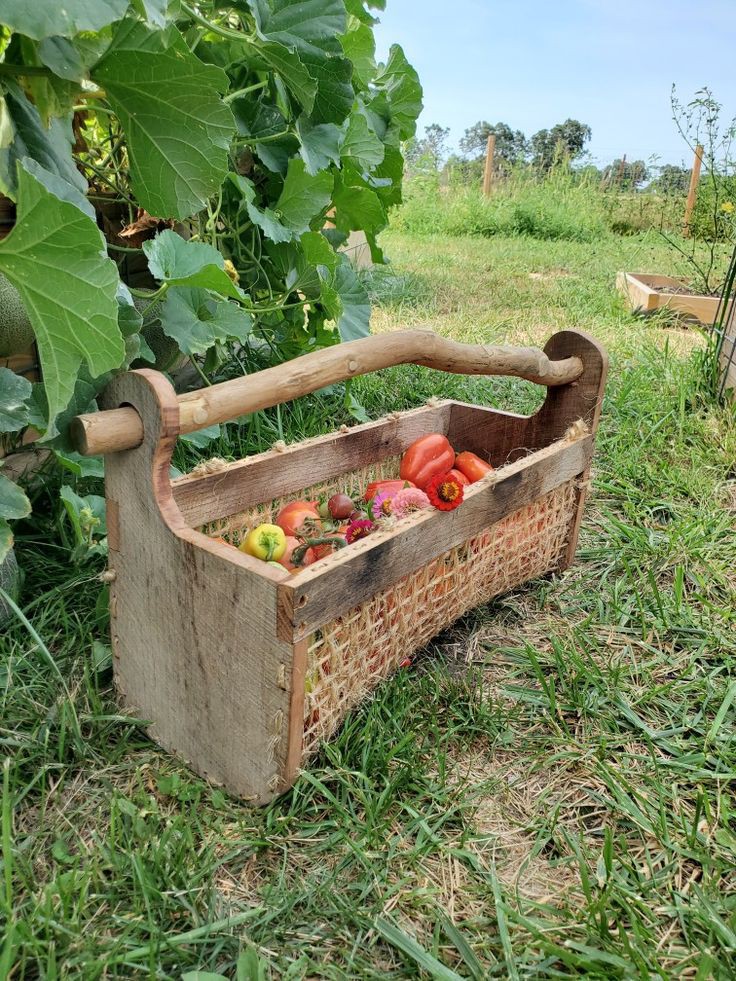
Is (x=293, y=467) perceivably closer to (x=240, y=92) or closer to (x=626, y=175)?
(x=240, y=92)

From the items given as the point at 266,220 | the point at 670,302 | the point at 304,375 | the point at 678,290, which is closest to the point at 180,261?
the point at 304,375

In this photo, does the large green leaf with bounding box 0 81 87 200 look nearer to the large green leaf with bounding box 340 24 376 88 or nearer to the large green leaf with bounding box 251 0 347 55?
the large green leaf with bounding box 251 0 347 55

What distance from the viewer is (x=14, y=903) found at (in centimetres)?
98

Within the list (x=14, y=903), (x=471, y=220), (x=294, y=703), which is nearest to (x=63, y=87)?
(x=294, y=703)

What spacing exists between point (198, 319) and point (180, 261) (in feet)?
0.72

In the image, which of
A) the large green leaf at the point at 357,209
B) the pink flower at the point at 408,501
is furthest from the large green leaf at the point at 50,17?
the large green leaf at the point at 357,209

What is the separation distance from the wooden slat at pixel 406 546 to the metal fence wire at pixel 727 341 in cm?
127

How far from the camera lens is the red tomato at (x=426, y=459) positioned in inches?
65.2

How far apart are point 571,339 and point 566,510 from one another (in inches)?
14.9

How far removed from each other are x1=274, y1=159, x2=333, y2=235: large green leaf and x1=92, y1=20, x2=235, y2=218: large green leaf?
0.45 meters

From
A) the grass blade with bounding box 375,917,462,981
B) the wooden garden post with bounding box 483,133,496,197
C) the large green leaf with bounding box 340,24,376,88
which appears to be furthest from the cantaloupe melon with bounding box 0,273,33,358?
the wooden garden post with bounding box 483,133,496,197

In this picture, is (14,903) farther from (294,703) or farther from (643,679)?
(643,679)

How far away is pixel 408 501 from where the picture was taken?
4.82ft

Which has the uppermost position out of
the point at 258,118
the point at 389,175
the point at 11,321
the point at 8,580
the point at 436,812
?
the point at 258,118
